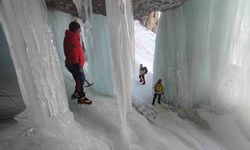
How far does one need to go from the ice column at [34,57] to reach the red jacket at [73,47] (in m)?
0.50

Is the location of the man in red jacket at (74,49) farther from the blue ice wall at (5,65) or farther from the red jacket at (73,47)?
the blue ice wall at (5,65)

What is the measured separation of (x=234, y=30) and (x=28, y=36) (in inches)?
206

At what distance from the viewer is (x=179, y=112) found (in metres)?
7.53

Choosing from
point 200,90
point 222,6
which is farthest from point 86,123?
point 222,6

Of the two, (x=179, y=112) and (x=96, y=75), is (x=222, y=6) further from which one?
(x=96, y=75)

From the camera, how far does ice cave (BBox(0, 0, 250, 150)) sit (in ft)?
13.9

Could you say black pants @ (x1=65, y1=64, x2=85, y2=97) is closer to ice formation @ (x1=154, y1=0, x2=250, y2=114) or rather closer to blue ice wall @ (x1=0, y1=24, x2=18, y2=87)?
blue ice wall @ (x1=0, y1=24, x2=18, y2=87)

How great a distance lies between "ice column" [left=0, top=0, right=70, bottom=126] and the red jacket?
1.64 feet

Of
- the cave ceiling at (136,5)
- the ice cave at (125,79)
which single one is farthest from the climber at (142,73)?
the cave ceiling at (136,5)

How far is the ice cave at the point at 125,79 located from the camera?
423 centimetres

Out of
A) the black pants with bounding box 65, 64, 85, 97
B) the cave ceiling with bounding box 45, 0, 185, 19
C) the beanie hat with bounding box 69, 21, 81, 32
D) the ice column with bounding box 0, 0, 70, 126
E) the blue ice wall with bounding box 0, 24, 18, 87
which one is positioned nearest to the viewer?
the ice column with bounding box 0, 0, 70, 126

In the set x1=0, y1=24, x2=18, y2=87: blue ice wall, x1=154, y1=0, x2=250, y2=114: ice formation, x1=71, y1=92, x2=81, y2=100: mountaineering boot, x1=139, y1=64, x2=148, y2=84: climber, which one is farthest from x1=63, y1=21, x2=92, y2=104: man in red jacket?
x1=139, y1=64, x2=148, y2=84: climber

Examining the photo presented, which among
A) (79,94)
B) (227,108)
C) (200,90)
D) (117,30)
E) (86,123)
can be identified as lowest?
(227,108)

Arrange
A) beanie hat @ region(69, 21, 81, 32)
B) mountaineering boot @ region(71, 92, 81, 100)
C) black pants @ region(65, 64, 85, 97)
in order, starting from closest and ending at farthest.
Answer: beanie hat @ region(69, 21, 81, 32)
black pants @ region(65, 64, 85, 97)
mountaineering boot @ region(71, 92, 81, 100)
